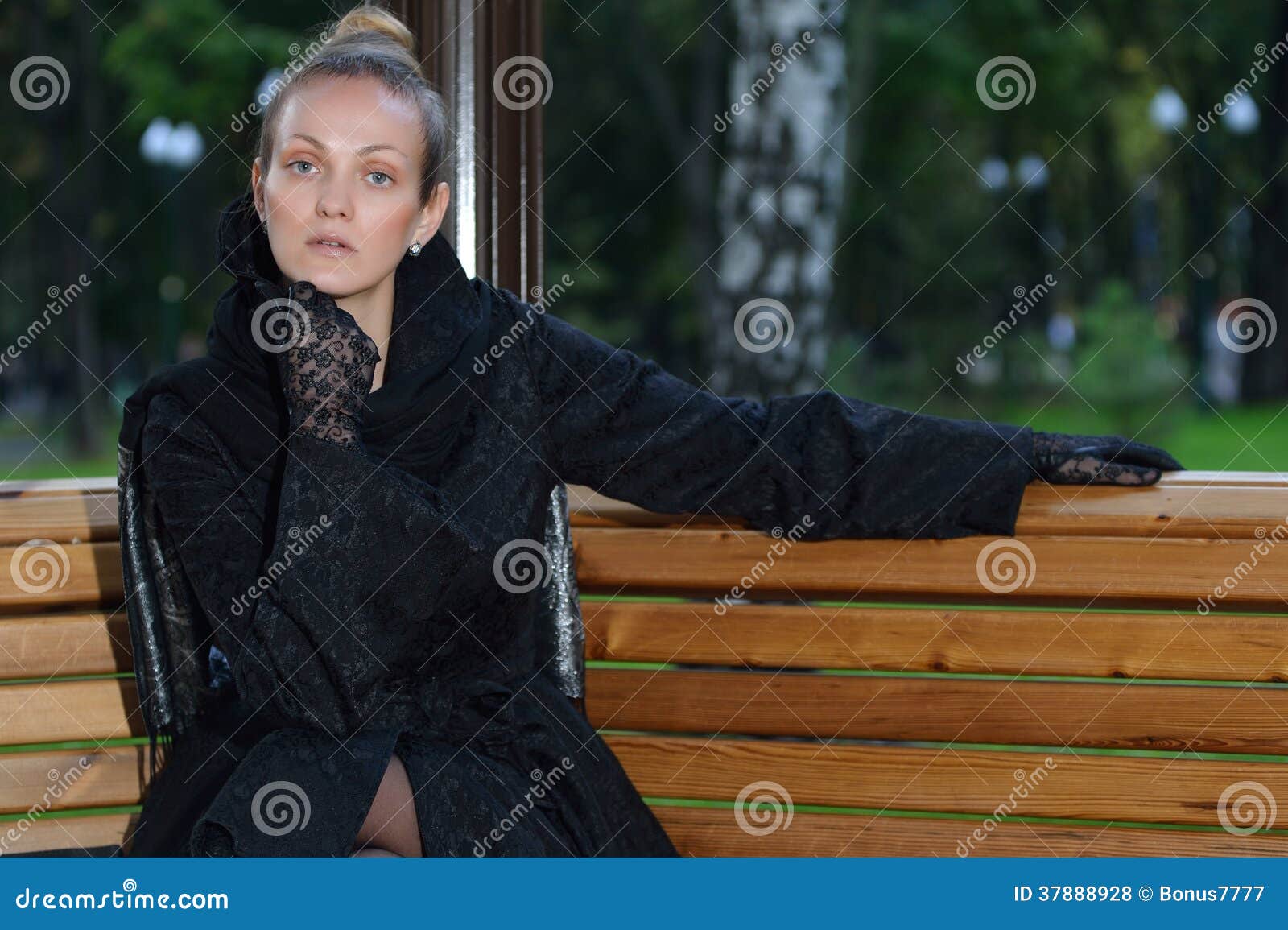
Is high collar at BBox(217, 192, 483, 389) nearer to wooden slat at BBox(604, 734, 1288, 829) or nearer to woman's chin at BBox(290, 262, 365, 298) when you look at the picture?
woman's chin at BBox(290, 262, 365, 298)

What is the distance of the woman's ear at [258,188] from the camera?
8.48 ft

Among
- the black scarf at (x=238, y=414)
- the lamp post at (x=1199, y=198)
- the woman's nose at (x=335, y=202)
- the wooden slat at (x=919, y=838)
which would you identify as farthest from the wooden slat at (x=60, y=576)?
the lamp post at (x=1199, y=198)

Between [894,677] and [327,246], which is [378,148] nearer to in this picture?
[327,246]

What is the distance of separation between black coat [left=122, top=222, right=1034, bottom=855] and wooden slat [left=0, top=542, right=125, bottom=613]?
0.43 meters

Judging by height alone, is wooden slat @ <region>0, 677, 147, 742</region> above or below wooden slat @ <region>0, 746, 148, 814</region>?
above

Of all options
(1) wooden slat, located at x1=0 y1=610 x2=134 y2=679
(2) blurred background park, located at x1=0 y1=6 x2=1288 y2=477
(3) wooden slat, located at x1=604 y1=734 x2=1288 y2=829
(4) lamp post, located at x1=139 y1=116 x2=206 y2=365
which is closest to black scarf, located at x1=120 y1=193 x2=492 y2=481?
(1) wooden slat, located at x1=0 y1=610 x2=134 y2=679

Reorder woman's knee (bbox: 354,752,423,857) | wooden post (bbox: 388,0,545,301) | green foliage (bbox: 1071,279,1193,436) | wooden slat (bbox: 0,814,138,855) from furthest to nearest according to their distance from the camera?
green foliage (bbox: 1071,279,1193,436)
wooden post (bbox: 388,0,545,301)
wooden slat (bbox: 0,814,138,855)
woman's knee (bbox: 354,752,423,857)

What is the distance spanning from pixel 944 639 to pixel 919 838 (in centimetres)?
40

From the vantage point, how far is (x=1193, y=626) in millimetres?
2695

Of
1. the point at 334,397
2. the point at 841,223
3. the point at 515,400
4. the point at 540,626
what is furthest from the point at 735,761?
the point at 841,223

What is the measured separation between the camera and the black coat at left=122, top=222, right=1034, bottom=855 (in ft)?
7.89

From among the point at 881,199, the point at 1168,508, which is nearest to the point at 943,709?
the point at 1168,508

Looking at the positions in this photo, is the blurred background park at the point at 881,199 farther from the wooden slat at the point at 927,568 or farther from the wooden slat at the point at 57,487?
the wooden slat at the point at 57,487

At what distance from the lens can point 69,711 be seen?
113 inches
